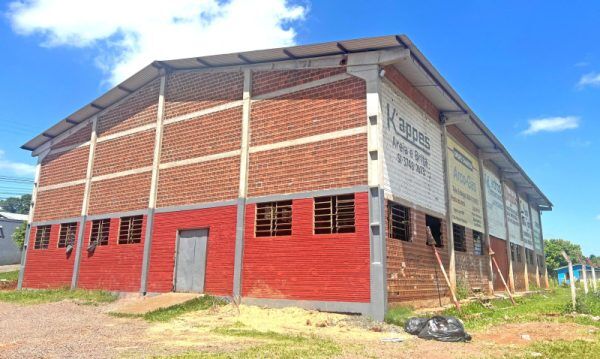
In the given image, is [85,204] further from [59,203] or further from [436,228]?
[436,228]

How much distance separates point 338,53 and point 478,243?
12.9 m

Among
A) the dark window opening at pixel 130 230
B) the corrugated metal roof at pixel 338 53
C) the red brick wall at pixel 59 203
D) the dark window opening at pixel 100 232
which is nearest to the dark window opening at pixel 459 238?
the corrugated metal roof at pixel 338 53

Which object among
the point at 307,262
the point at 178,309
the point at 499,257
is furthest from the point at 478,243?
the point at 178,309

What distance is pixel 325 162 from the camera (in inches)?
564

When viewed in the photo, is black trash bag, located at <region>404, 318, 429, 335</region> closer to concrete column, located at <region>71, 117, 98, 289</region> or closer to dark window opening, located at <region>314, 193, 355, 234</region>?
dark window opening, located at <region>314, 193, 355, 234</region>

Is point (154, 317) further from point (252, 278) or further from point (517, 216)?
point (517, 216)

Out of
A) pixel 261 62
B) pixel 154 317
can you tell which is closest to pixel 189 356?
pixel 154 317

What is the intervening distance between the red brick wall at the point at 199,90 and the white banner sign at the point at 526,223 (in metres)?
24.2

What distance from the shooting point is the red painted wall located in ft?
42.9

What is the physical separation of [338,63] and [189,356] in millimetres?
10169

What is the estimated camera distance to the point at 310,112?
15.0m

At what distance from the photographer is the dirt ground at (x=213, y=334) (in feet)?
28.0

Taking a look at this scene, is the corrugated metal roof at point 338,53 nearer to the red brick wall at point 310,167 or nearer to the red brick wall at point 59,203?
the red brick wall at point 310,167

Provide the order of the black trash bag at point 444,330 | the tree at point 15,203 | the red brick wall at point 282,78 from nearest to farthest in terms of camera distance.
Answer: the black trash bag at point 444,330 < the red brick wall at point 282,78 < the tree at point 15,203
